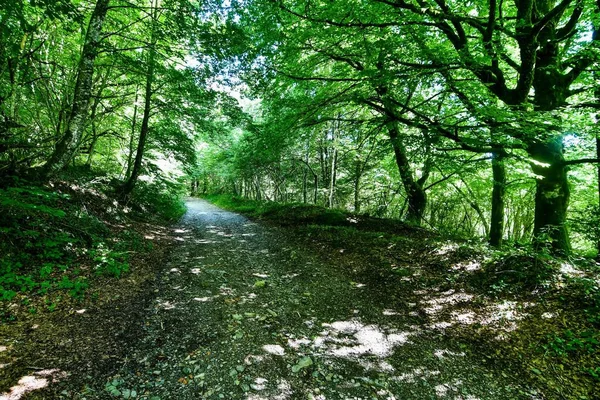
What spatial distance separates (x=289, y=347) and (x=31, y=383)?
2686mm

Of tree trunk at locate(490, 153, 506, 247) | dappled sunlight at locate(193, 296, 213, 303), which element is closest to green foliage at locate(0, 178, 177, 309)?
dappled sunlight at locate(193, 296, 213, 303)

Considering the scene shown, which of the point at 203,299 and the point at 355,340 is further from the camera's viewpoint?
the point at 203,299

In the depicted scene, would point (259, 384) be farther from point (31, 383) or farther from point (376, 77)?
point (376, 77)

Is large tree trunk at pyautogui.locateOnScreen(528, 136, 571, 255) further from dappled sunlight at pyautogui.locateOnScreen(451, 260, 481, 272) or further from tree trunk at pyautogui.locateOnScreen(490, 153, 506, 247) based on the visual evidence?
dappled sunlight at pyautogui.locateOnScreen(451, 260, 481, 272)

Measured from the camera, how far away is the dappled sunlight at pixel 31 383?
98.0 inches

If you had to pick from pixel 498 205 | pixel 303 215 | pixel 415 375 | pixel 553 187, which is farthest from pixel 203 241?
pixel 553 187

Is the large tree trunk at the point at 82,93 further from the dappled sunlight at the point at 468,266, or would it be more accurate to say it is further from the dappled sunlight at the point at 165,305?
the dappled sunlight at the point at 468,266

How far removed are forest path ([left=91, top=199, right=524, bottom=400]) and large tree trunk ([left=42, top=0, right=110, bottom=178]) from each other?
157 inches

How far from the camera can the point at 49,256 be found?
4.95 m

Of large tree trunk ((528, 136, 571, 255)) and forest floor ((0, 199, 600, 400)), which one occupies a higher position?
large tree trunk ((528, 136, 571, 255))

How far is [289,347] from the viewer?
3594 mm

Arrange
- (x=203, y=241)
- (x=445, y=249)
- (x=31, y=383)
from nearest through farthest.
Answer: (x=31, y=383), (x=445, y=249), (x=203, y=241)

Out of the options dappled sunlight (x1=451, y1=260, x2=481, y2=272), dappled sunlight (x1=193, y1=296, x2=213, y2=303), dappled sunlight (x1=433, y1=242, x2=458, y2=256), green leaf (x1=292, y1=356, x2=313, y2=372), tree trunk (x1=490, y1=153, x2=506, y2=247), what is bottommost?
green leaf (x1=292, y1=356, x2=313, y2=372)

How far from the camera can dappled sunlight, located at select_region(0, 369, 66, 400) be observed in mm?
2490
